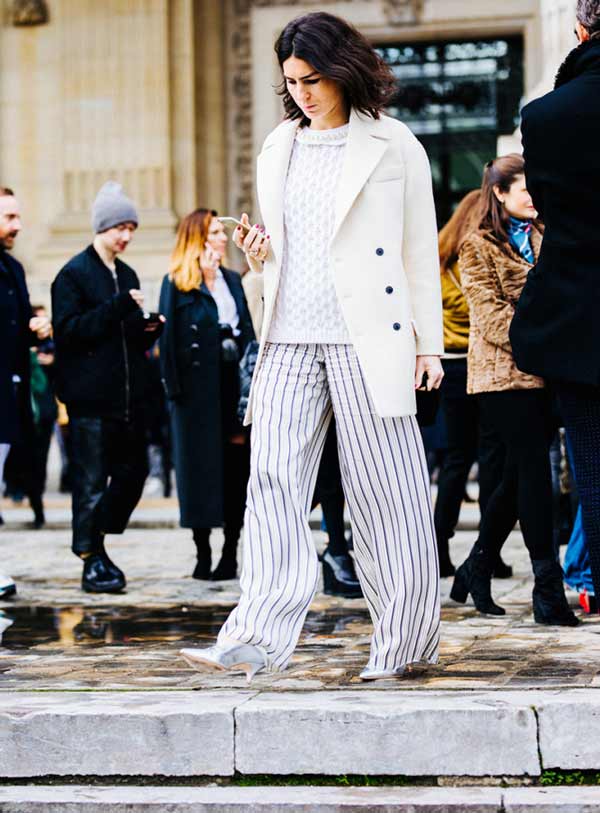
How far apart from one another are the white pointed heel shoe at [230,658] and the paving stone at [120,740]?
9.5 inches

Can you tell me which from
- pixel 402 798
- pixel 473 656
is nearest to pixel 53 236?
pixel 473 656

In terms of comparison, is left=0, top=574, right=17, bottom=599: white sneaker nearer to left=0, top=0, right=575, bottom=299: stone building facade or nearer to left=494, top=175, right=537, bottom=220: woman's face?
left=494, top=175, right=537, bottom=220: woman's face

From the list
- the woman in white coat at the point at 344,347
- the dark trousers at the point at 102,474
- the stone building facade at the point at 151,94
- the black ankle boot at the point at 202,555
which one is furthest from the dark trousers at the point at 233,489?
the stone building facade at the point at 151,94

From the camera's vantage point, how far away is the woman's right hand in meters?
4.98

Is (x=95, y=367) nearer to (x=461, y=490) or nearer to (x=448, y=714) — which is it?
(x=461, y=490)

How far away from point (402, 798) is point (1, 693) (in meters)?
1.40

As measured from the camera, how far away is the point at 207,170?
1966 cm

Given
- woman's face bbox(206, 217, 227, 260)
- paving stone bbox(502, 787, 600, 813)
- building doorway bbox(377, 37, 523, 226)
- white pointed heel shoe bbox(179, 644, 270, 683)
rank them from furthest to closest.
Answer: building doorway bbox(377, 37, 523, 226) < woman's face bbox(206, 217, 227, 260) < white pointed heel shoe bbox(179, 644, 270, 683) < paving stone bbox(502, 787, 600, 813)

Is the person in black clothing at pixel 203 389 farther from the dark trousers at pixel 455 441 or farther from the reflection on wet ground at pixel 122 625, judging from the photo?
the reflection on wet ground at pixel 122 625

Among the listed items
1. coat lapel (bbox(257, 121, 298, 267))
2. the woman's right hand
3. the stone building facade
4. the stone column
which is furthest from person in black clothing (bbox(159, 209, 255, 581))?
the stone column

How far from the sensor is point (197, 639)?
6.24 meters

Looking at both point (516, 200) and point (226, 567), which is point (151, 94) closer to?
point (226, 567)

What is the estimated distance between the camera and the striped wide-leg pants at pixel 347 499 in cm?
499

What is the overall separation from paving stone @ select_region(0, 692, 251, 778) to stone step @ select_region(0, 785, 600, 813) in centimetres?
8
